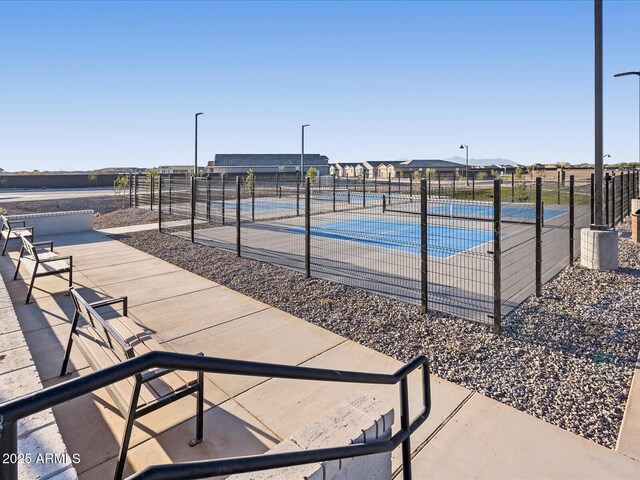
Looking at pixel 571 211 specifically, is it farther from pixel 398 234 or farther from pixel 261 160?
pixel 261 160

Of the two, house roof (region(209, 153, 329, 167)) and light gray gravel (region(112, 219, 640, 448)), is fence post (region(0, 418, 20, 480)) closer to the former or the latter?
light gray gravel (region(112, 219, 640, 448))

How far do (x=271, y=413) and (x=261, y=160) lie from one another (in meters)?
83.0

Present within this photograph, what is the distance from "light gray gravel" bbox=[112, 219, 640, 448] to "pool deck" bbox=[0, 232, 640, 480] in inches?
11.6

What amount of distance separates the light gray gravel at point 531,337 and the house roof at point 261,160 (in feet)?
245

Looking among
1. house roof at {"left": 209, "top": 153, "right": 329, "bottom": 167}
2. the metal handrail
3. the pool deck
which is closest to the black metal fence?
the pool deck

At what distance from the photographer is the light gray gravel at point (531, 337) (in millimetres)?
3998

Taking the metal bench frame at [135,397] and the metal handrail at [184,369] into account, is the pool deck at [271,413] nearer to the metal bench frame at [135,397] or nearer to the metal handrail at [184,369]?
the metal bench frame at [135,397]

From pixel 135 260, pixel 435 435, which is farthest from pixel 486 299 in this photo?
pixel 135 260

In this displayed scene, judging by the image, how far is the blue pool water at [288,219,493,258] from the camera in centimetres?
1186

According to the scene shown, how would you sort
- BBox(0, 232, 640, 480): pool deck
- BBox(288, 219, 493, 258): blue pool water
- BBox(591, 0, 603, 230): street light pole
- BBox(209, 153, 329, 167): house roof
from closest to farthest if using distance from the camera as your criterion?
BBox(0, 232, 640, 480): pool deck
BBox(591, 0, 603, 230): street light pole
BBox(288, 219, 493, 258): blue pool water
BBox(209, 153, 329, 167): house roof

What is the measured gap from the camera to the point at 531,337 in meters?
5.39

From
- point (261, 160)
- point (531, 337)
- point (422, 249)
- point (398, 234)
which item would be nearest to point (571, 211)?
point (422, 249)

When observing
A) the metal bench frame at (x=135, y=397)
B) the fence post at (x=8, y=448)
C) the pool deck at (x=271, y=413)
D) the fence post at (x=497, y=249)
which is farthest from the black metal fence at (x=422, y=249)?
the fence post at (x=8, y=448)

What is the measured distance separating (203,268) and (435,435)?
22.7 feet
